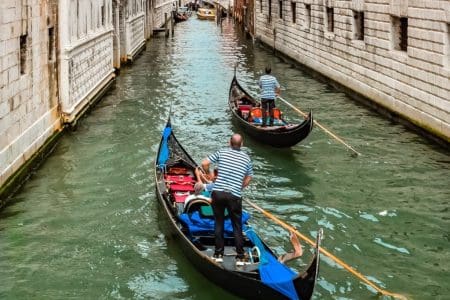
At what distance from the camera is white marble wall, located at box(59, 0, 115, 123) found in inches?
439

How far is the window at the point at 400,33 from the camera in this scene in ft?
41.7

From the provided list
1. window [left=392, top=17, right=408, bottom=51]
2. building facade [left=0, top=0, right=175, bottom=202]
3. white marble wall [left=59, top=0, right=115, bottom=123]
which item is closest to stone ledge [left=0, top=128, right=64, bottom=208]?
building facade [left=0, top=0, right=175, bottom=202]

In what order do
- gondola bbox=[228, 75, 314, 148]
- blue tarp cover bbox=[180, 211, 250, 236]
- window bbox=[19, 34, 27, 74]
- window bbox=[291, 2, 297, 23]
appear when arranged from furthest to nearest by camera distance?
window bbox=[291, 2, 297, 23]
gondola bbox=[228, 75, 314, 148]
window bbox=[19, 34, 27, 74]
blue tarp cover bbox=[180, 211, 250, 236]

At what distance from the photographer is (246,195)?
832cm

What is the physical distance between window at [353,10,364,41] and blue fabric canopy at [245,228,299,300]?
10854 millimetres

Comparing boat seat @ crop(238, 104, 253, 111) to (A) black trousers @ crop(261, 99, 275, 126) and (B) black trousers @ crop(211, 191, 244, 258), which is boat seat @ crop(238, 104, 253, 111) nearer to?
(A) black trousers @ crop(261, 99, 275, 126)

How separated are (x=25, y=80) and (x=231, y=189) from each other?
4.71 m

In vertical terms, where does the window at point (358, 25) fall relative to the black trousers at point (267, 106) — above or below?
above

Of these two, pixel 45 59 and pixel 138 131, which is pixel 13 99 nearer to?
pixel 45 59

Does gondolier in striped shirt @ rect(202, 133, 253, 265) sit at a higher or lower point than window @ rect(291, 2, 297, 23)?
lower

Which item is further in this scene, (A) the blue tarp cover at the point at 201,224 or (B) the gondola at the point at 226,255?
(A) the blue tarp cover at the point at 201,224

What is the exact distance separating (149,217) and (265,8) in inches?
871

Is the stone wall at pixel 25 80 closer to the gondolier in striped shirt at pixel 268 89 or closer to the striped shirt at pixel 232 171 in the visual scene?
the striped shirt at pixel 232 171

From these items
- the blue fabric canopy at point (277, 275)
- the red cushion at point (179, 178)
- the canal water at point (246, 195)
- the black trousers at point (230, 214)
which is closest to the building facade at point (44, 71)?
the canal water at point (246, 195)
